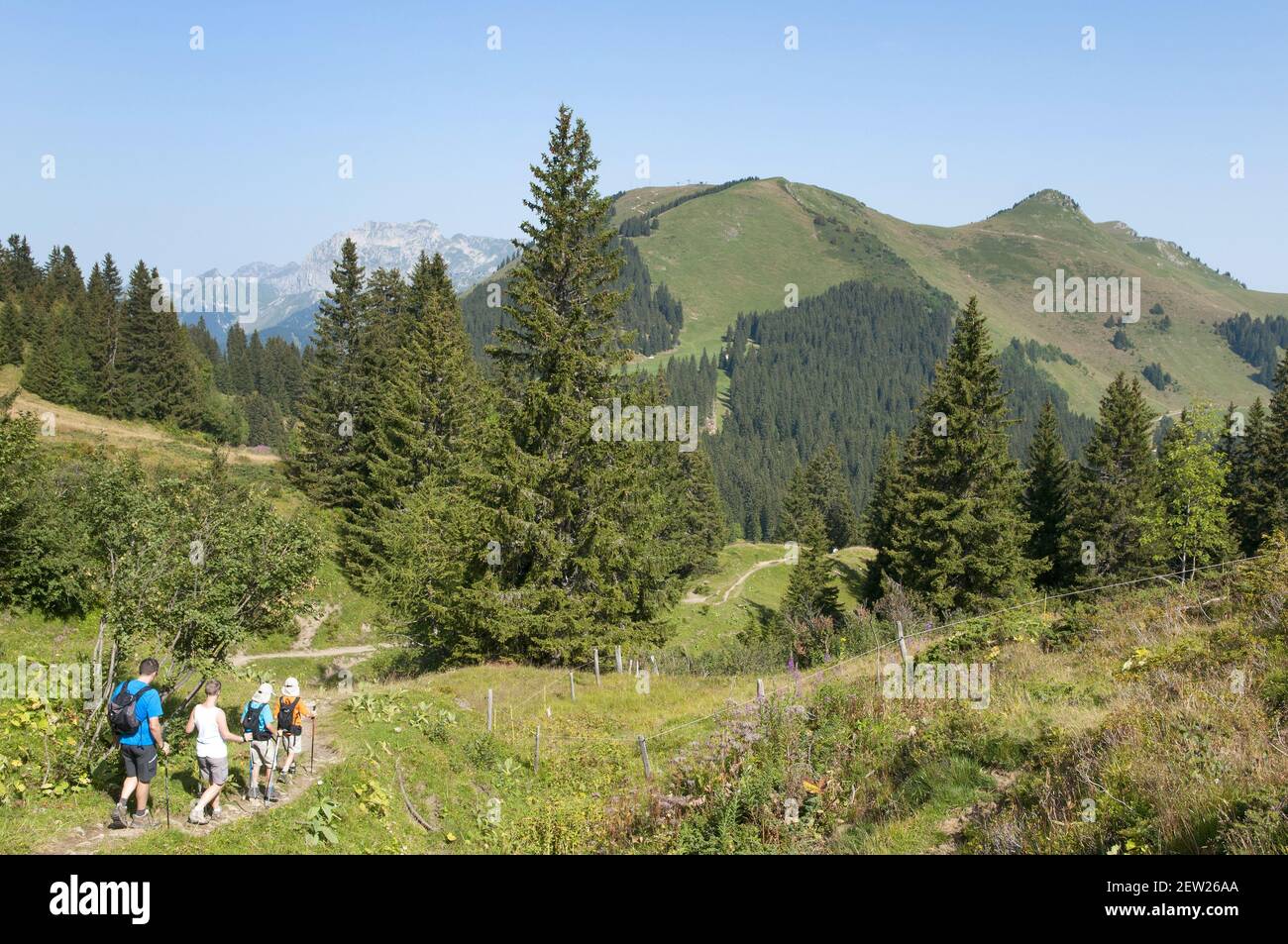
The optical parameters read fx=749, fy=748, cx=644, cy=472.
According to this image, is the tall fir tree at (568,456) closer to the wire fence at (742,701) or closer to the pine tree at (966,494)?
the wire fence at (742,701)

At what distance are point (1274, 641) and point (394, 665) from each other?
29.7 meters

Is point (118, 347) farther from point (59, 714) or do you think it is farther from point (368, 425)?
point (59, 714)

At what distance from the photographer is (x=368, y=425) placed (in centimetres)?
5309

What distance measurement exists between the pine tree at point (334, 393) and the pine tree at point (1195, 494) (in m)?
55.1

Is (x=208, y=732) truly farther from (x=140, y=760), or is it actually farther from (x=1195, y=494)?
(x=1195, y=494)

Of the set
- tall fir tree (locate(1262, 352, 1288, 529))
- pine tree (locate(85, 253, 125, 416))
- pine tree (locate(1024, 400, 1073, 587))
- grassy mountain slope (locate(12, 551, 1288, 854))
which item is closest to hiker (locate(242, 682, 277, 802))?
grassy mountain slope (locate(12, 551, 1288, 854))

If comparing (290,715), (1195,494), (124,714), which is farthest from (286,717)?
(1195,494)

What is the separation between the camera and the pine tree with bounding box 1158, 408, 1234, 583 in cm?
4838

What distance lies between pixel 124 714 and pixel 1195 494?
190ft

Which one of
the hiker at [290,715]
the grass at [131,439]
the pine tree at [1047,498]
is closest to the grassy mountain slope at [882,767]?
the hiker at [290,715]

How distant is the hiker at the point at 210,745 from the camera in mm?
11180

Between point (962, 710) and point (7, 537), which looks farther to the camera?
point (7, 537)

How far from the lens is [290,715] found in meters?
13.2
